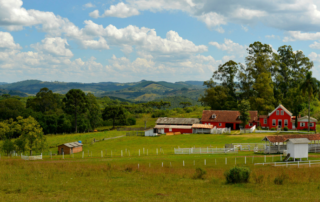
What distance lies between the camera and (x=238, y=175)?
22.3 metres

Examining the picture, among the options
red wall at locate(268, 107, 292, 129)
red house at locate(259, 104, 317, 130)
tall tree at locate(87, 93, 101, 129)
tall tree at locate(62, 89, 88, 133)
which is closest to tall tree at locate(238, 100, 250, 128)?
red wall at locate(268, 107, 292, 129)

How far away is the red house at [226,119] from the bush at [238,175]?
5083cm

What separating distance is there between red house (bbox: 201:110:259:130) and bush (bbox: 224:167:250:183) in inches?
2001

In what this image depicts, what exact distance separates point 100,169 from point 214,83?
64528 millimetres

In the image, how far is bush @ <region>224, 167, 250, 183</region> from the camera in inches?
876

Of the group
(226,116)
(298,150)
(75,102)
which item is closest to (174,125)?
(226,116)

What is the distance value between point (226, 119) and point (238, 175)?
52.3 m

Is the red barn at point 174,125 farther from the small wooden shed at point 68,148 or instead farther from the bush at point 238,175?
the bush at point 238,175

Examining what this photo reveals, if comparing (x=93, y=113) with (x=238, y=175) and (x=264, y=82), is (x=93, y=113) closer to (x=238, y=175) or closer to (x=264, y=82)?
(x=264, y=82)

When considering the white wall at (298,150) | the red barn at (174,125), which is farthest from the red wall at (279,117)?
the white wall at (298,150)

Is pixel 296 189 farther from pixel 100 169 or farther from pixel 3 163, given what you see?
pixel 3 163

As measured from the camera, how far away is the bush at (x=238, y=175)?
22255 millimetres

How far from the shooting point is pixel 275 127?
69500mm

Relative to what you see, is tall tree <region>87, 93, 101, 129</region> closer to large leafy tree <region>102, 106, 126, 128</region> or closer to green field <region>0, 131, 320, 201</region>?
large leafy tree <region>102, 106, 126, 128</region>
